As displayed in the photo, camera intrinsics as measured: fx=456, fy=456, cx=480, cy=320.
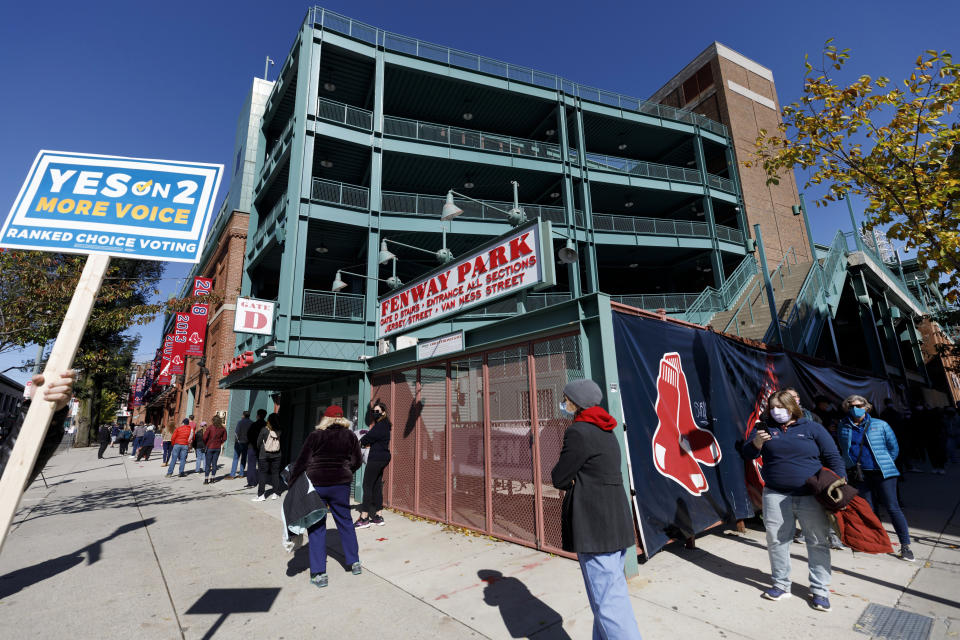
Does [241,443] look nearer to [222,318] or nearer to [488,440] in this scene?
[488,440]

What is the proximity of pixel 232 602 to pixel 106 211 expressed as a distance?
3.75 m

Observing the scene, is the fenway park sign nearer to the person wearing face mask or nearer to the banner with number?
the person wearing face mask

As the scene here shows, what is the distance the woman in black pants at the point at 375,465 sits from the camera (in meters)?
7.30

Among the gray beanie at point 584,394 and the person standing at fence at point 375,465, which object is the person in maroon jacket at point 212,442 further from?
the gray beanie at point 584,394

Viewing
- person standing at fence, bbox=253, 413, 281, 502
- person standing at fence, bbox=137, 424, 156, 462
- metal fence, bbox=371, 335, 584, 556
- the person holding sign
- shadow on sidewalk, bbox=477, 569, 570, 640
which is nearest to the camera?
the person holding sign

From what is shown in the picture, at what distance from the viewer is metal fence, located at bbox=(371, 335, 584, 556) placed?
18.8 ft

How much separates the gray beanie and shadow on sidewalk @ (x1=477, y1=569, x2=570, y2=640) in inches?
74.3

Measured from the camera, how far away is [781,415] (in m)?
4.23

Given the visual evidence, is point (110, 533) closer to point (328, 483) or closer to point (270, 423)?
point (270, 423)

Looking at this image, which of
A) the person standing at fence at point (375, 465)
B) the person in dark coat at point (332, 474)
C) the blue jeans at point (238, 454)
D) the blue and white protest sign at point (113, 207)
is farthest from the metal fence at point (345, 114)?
the blue and white protest sign at point (113, 207)

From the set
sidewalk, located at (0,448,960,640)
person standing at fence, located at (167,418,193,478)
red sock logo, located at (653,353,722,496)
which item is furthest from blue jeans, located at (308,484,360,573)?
person standing at fence, located at (167,418,193,478)

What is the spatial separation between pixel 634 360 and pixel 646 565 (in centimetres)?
228

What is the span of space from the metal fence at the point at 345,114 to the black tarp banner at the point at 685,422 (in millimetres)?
14639

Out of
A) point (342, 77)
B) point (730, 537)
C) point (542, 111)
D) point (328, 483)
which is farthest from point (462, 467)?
point (542, 111)
